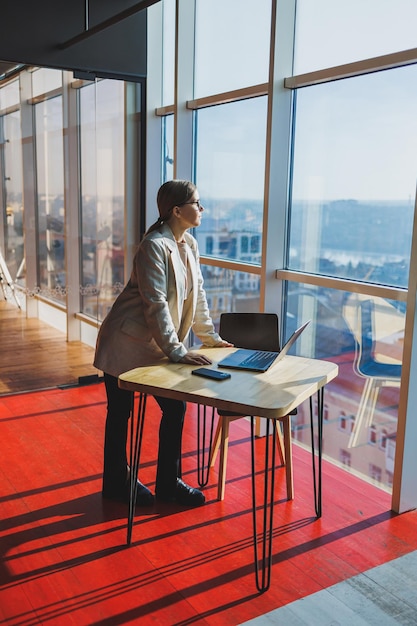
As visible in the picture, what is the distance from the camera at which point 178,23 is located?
16.9ft

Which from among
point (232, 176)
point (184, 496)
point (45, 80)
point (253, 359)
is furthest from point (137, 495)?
point (45, 80)

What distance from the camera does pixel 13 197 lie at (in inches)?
207

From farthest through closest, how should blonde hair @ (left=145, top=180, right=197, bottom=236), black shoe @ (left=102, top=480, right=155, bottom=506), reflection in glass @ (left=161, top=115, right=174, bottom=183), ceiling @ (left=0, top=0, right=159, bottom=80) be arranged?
reflection in glass @ (left=161, top=115, right=174, bottom=183) < ceiling @ (left=0, top=0, right=159, bottom=80) < black shoe @ (left=102, top=480, right=155, bottom=506) < blonde hair @ (left=145, top=180, right=197, bottom=236)

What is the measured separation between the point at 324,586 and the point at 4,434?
2.51 meters

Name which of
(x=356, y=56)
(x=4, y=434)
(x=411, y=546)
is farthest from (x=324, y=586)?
(x=356, y=56)

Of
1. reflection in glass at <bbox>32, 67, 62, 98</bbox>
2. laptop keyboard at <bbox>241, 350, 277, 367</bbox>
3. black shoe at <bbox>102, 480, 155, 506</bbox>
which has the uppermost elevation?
reflection in glass at <bbox>32, 67, 62, 98</bbox>

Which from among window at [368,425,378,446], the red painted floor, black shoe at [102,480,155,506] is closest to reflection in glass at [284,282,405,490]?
window at [368,425,378,446]

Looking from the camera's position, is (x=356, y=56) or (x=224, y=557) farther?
(x=356, y=56)

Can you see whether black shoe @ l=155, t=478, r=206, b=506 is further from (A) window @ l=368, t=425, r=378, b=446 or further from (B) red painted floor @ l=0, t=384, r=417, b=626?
(A) window @ l=368, t=425, r=378, b=446

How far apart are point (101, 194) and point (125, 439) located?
2.85 metres

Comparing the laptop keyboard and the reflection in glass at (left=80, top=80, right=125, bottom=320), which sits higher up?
the reflection in glass at (left=80, top=80, right=125, bottom=320)

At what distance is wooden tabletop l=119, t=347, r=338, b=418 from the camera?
2.58m

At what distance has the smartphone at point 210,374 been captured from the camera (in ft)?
9.47

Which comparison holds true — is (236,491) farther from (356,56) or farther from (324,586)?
(356,56)
